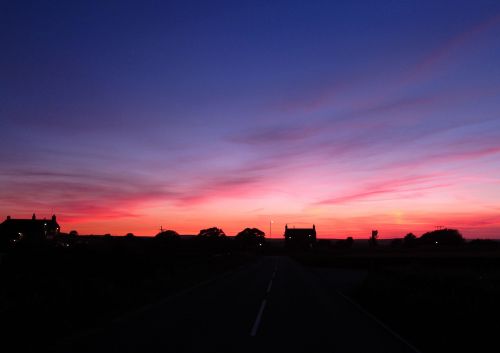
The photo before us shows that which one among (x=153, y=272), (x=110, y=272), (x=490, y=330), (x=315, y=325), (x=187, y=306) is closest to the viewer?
(x=490, y=330)

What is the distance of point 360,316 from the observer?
14.0 m

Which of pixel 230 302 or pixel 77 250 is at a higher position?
pixel 77 250

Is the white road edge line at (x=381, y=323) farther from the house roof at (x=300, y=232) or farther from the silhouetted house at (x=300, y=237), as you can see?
the house roof at (x=300, y=232)

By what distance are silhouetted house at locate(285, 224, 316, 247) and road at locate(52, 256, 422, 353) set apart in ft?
500

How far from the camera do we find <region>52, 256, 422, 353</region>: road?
9.20m

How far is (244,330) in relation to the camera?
1137 centimetres

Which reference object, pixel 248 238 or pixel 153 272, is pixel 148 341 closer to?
pixel 153 272

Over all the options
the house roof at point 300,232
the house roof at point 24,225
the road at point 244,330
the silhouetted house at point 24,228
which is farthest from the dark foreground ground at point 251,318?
the house roof at point 300,232

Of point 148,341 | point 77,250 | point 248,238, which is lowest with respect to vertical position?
point 148,341

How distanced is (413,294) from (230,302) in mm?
6854

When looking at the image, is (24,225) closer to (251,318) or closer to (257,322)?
(251,318)

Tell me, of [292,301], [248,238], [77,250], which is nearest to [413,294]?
[292,301]

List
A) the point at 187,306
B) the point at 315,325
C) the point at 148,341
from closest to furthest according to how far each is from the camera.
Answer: the point at 148,341, the point at 315,325, the point at 187,306

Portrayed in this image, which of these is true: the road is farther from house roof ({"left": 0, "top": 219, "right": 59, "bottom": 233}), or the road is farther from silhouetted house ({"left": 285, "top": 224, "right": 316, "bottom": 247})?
silhouetted house ({"left": 285, "top": 224, "right": 316, "bottom": 247})
